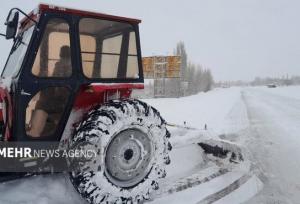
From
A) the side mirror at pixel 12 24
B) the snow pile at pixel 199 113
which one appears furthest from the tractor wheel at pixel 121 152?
the snow pile at pixel 199 113

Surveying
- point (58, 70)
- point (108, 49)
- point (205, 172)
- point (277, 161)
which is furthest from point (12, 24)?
point (277, 161)

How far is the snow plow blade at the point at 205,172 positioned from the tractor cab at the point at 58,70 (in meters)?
1.52

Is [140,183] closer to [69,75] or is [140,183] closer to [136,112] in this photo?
[136,112]

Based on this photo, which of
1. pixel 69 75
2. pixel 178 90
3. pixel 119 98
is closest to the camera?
pixel 69 75

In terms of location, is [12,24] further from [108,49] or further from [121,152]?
[121,152]

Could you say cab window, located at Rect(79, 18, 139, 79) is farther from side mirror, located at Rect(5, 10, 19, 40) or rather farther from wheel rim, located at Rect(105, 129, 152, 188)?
wheel rim, located at Rect(105, 129, 152, 188)

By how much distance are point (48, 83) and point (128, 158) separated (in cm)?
128

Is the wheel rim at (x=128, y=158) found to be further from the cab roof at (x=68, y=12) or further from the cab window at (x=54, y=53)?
the cab roof at (x=68, y=12)

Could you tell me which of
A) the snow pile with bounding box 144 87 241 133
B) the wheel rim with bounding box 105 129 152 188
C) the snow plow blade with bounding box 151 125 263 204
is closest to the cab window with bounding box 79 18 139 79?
the wheel rim with bounding box 105 129 152 188

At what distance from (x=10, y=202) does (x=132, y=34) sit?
2580mm

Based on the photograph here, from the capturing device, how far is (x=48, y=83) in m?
3.72

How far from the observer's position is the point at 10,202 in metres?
3.69

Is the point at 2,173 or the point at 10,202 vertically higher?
the point at 2,173

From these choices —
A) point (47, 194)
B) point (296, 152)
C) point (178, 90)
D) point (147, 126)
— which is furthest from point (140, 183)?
point (178, 90)
